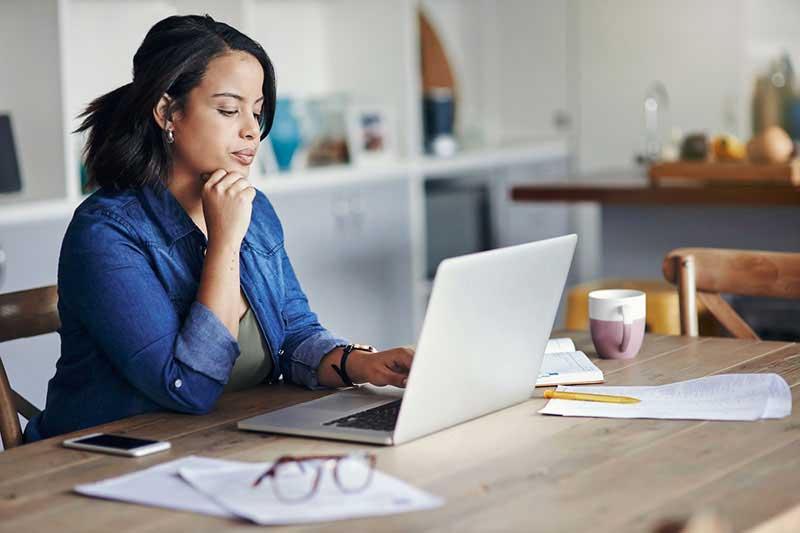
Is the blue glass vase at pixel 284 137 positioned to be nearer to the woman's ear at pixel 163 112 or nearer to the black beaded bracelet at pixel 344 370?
the woman's ear at pixel 163 112

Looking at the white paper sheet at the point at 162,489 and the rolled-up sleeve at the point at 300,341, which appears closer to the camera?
the white paper sheet at the point at 162,489

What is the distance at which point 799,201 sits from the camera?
350 centimetres

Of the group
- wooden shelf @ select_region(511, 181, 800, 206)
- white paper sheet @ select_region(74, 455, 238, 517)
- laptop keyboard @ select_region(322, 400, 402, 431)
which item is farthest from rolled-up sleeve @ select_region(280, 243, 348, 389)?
wooden shelf @ select_region(511, 181, 800, 206)

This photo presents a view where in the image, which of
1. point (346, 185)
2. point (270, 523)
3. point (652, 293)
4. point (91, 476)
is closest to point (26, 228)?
point (346, 185)

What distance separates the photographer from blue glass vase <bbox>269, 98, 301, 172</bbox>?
13.9 feet

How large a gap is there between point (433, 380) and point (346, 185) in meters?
2.97

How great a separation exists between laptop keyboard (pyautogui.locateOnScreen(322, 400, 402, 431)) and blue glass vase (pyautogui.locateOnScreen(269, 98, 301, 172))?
2.72 metres

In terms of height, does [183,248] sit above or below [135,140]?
below

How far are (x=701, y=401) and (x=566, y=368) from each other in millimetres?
268

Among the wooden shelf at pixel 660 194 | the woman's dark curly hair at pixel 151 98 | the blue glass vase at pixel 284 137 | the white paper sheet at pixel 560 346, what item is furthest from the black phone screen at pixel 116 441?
the blue glass vase at pixel 284 137

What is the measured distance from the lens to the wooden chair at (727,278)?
7.36 ft

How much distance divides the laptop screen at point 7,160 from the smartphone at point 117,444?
2.02 metres

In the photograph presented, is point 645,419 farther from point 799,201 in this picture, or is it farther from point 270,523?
point 799,201

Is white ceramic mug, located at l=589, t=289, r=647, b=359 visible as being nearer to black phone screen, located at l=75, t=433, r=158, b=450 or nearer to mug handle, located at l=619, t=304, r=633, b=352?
mug handle, located at l=619, t=304, r=633, b=352
